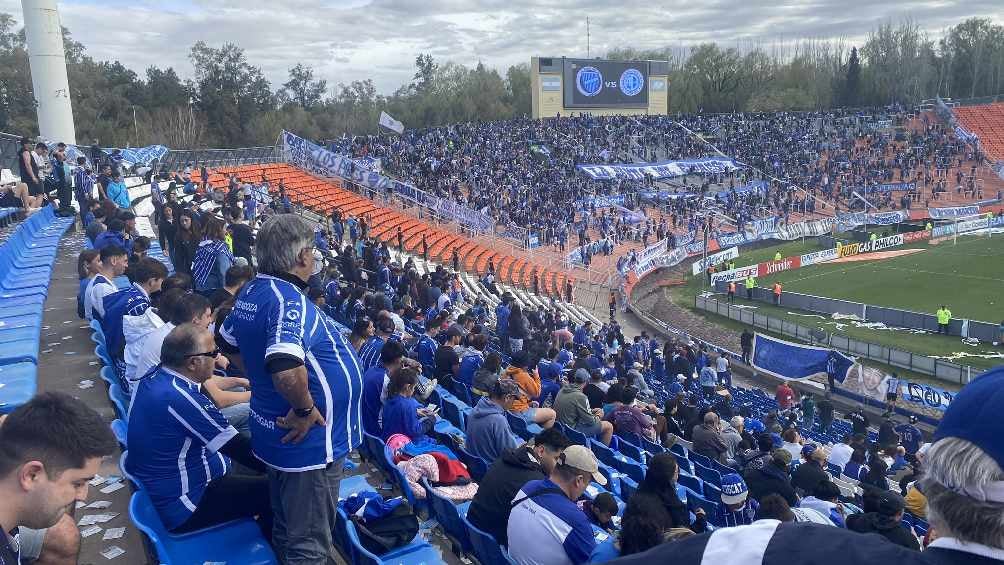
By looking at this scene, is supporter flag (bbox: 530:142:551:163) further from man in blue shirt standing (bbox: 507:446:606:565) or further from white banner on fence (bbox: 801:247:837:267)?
man in blue shirt standing (bbox: 507:446:606:565)

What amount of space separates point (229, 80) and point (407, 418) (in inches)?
2280

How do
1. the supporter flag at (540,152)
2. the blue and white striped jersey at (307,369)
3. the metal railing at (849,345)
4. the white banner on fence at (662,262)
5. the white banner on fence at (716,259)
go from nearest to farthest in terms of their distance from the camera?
1. the blue and white striped jersey at (307,369)
2. the metal railing at (849,345)
3. the white banner on fence at (662,262)
4. the white banner on fence at (716,259)
5. the supporter flag at (540,152)

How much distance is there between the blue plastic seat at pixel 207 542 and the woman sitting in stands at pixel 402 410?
230 cm

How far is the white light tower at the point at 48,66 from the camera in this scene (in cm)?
2066

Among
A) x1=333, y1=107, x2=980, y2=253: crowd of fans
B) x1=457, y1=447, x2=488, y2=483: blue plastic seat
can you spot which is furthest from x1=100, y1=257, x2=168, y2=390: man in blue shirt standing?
x1=333, y1=107, x2=980, y2=253: crowd of fans

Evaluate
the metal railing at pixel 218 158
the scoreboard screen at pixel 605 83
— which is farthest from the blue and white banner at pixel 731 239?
the metal railing at pixel 218 158

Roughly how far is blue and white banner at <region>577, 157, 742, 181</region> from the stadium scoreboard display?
7486 millimetres

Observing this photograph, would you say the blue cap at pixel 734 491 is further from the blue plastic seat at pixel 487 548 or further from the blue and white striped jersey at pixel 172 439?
the blue and white striped jersey at pixel 172 439

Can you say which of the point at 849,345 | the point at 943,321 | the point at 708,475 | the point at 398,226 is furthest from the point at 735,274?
the point at 708,475

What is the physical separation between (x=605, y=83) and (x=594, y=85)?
1.00 m

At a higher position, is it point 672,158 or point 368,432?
point 672,158

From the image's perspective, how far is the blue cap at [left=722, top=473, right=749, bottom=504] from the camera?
6.73 meters

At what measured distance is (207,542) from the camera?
3.93 metres

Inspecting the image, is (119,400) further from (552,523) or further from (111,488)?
(552,523)
